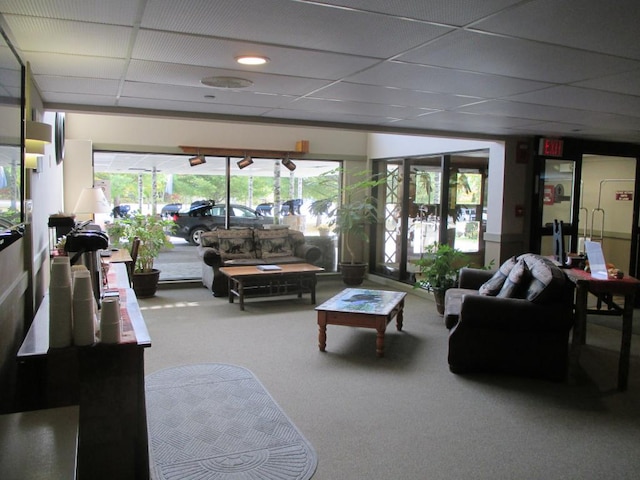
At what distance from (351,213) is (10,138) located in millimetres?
5928

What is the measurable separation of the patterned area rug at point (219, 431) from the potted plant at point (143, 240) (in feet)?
9.25

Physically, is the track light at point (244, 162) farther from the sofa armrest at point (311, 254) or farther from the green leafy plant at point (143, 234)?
the sofa armrest at point (311, 254)

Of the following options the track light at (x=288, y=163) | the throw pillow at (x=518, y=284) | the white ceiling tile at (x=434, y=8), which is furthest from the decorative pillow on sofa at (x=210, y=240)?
the white ceiling tile at (x=434, y=8)

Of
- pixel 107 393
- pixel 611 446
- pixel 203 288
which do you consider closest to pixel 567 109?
pixel 611 446

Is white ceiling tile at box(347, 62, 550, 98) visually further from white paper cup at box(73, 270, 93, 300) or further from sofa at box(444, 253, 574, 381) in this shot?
white paper cup at box(73, 270, 93, 300)

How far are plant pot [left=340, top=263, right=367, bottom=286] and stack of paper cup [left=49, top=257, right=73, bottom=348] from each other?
19.6 ft

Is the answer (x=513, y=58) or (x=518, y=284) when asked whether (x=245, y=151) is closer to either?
(x=518, y=284)

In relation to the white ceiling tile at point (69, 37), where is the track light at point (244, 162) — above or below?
below

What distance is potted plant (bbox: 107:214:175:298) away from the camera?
21.4ft

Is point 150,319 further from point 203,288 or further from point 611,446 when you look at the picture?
point 611,446

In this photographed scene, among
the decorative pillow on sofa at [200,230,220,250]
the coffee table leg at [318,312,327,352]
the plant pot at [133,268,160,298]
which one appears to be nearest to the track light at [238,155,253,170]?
the decorative pillow on sofa at [200,230,220,250]

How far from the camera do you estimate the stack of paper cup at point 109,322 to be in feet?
6.75

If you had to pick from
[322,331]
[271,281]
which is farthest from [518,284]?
[271,281]

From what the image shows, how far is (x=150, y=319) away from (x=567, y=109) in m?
4.50
